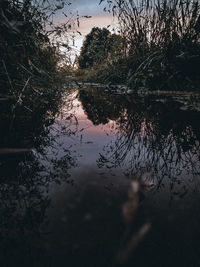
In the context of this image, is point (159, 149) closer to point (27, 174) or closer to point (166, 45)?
point (27, 174)

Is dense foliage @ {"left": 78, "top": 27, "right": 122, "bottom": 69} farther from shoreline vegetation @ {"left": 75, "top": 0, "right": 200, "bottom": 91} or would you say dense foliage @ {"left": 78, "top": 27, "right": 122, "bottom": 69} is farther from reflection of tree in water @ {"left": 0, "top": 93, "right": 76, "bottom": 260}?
reflection of tree in water @ {"left": 0, "top": 93, "right": 76, "bottom": 260}

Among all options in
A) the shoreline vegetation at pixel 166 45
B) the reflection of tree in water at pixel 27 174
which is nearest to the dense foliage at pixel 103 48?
the shoreline vegetation at pixel 166 45

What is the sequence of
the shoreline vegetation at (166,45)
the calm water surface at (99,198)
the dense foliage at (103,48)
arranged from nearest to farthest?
the calm water surface at (99,198), the shoreline vegetation at (166,45), the dense foliage at (103,48)

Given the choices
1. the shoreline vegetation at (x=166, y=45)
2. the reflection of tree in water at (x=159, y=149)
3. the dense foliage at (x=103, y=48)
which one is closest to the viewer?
the reflection of tree in water at (x=159, y=149)

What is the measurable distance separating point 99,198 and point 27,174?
257 millimetres

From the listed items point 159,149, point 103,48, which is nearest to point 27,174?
point 159,149

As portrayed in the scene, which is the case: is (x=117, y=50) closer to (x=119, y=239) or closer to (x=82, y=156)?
(x=82, y=156)

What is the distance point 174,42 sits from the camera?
2.79m

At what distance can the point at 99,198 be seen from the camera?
20.6 inches

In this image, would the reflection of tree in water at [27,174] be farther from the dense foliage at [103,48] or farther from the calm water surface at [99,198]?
the dense foliage at [103,48]

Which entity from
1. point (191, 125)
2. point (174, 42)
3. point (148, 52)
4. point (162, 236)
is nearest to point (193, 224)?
point (162, 236)

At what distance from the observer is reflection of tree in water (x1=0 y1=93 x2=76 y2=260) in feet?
1.38

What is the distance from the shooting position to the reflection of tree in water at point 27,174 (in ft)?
1.38

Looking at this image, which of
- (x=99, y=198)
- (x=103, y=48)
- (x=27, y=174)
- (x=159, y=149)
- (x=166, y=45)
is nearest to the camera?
(x=99, y=198)
